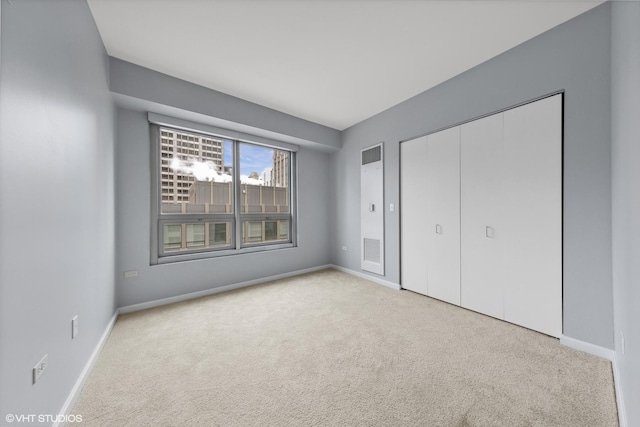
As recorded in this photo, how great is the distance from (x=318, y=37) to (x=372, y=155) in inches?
84.4

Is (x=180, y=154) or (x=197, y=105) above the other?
(x=197, y=105)

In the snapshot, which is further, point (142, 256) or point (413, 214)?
point (413, 214)

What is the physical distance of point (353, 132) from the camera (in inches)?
172

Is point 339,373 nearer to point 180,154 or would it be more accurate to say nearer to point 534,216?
point 534,216

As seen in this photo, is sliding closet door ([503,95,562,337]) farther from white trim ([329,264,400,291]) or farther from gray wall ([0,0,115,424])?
gray wall ([0,0,115,424])

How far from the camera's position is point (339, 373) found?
1.70m

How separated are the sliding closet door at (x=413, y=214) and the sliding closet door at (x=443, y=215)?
75 mm

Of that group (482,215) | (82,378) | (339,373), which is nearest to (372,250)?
(482,215)

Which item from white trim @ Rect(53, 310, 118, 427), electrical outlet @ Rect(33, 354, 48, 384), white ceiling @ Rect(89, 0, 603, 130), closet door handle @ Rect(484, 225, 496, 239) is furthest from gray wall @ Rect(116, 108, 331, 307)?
closet door handle @ Rect(484, 225, 496, 239)

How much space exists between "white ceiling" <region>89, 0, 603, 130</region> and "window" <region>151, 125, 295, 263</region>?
3.20 feet

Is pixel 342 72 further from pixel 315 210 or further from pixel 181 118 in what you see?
pixel 315 210

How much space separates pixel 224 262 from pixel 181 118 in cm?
214

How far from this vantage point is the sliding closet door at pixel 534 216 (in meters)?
2.13

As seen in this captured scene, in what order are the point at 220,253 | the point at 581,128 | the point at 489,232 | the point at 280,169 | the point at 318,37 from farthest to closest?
1. the point at 280,169
2. the point at 220,253
3. the point at 489,232
4. the point at 318,37
5. the point at 581,128
